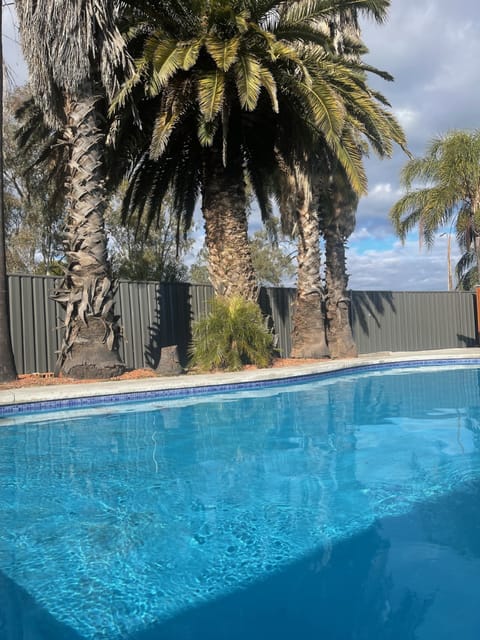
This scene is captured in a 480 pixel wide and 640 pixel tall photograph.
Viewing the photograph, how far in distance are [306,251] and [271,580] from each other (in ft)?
42.7

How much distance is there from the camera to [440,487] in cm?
472

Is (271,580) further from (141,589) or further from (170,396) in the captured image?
(170,396)

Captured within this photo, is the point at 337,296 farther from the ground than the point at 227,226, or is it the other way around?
the point at 227,226

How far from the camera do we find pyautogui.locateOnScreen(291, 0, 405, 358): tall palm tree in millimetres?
13672

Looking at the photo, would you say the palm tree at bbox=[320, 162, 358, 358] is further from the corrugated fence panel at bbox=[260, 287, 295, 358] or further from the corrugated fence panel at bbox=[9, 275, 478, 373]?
the corrugated fence panel at bbox=[9, 275, 478, 373]

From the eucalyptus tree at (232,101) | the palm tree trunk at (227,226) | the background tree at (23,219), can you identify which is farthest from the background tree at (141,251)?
the palm tree trunk at (227,226)

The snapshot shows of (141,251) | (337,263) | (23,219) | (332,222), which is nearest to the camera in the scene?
(332,222)

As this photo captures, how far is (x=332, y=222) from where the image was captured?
16.5 m

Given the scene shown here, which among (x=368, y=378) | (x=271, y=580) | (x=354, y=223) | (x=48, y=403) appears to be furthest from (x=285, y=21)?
(x=271, y=580)

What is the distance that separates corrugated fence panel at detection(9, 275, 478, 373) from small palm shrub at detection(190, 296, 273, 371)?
178 cm

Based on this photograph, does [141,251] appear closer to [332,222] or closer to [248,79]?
[332,222]

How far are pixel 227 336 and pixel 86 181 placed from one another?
4243mm

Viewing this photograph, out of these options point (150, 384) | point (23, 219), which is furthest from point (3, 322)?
point (23, 219)

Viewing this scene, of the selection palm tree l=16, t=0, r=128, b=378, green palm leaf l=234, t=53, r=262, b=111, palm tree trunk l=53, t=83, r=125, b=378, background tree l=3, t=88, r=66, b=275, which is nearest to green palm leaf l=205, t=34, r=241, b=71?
green palm leaf l=234, t=53, r=262, b=111
